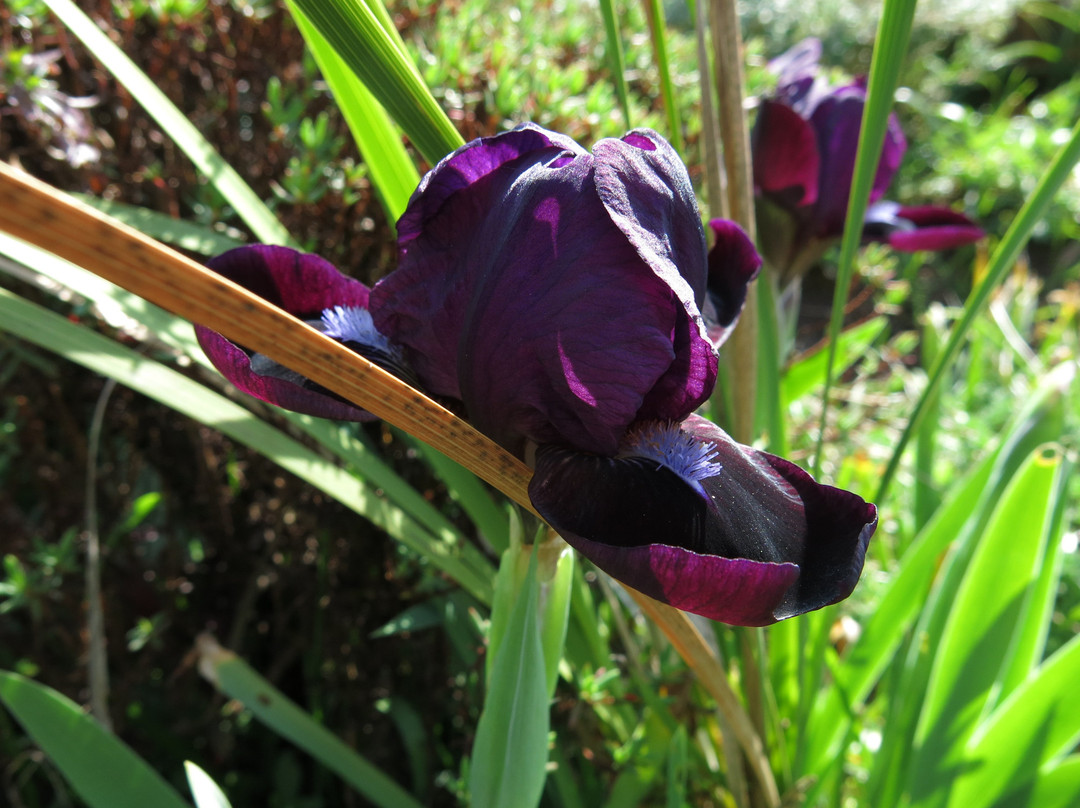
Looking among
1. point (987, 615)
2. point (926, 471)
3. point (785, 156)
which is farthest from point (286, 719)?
point (926, 471)

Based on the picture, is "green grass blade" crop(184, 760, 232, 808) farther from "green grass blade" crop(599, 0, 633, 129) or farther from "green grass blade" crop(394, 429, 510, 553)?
"green grass blade" crop(599, 0, 633, 129)

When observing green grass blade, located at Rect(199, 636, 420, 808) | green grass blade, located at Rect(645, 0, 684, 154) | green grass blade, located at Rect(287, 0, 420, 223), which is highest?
green grass blade, located at Rect(645, 0, 684, 154)

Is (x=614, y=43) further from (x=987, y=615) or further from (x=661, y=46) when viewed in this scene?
(x=987, y=615)

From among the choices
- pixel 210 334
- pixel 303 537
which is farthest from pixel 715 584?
pixel 303 537

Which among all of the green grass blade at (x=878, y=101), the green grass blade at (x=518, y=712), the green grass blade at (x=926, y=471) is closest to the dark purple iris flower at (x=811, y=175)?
the green grass blade at (x=926, y=471)

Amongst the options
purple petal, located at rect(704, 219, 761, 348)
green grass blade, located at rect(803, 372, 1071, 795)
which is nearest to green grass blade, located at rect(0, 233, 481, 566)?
purple petal, located at rect(704, 219, 761, 348)
